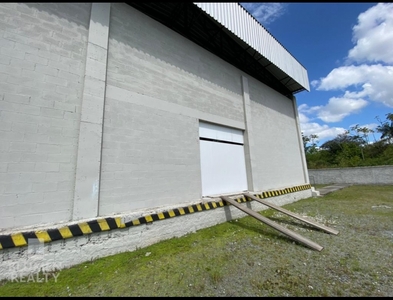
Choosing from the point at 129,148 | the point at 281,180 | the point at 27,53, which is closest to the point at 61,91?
the point at 27,53

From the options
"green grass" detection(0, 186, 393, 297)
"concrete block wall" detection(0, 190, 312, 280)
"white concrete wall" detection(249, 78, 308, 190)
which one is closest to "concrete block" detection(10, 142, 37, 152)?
"concrete block wall" detection(0, 190, 312, 280)

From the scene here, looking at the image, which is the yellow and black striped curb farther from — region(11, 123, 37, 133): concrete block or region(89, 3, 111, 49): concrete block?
region(89, 3, 111, 49): concrete block

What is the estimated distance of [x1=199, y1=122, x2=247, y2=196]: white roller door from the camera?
5.38 metres

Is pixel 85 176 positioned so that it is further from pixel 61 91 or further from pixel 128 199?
pixel 61 91

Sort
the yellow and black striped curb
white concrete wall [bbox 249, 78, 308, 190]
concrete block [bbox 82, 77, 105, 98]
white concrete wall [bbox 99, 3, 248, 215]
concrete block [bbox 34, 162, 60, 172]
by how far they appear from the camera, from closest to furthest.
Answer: the yellow and black striped curb < concrete block [bbox 34, 162, 60, 172] < concrete block [bbox 82, 77, 105, 98] < white concrete wall [bbox 99, 3, 248, 215] < white concrete wall [bbox 249, 78, 308, 190]

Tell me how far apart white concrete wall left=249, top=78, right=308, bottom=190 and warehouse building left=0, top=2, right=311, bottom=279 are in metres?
0.67

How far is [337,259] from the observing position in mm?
2912

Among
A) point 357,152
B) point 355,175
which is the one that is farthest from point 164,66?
point 357,152

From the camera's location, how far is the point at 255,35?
6656 millimetres

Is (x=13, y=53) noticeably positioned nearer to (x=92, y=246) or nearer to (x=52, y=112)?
(x=52, y=112)

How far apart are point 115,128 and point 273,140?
6.88 meters

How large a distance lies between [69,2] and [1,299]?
203 inches

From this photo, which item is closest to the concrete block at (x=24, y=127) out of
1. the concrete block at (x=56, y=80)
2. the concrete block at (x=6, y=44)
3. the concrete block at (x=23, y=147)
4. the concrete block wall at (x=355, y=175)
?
the concrete block at (x=23, y=147)

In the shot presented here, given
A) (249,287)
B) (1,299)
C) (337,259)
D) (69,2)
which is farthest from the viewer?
(69,2)
